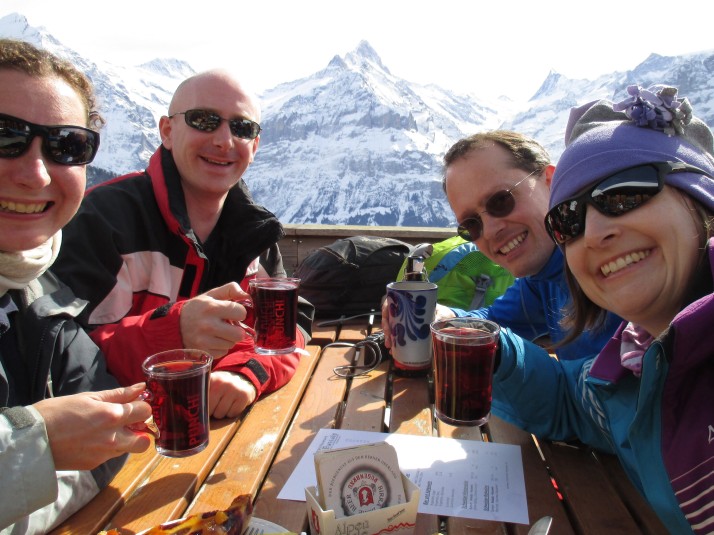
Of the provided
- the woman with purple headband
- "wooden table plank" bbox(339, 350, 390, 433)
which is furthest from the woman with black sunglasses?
the woman with purple headband

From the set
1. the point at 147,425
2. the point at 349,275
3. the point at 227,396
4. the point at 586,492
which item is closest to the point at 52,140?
the point at 147,425

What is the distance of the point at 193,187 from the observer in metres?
3.06

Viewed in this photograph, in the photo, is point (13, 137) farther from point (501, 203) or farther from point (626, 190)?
point (501, 203)

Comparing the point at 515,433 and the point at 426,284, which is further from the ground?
the point at 426,284

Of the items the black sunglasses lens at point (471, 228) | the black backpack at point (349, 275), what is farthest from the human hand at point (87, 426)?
the black backpack at point (349, 275)

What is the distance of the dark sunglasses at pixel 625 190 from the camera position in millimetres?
1481

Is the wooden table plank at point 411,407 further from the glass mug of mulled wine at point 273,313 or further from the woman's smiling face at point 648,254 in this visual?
the woman's smiling face at point 648,254

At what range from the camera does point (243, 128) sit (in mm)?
3014

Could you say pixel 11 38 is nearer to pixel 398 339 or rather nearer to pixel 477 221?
pixel 398 339

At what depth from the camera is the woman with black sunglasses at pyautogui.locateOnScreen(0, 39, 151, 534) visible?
1330 millimetres

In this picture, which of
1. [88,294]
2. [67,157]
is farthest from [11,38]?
[88,294]

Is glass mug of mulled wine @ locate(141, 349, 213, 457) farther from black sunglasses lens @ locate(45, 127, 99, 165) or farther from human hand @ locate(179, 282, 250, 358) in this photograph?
black sunglasses lens @ locate(45, 127, 99, 165)

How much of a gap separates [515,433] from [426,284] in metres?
0.60

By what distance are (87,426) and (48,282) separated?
2.81 ft
